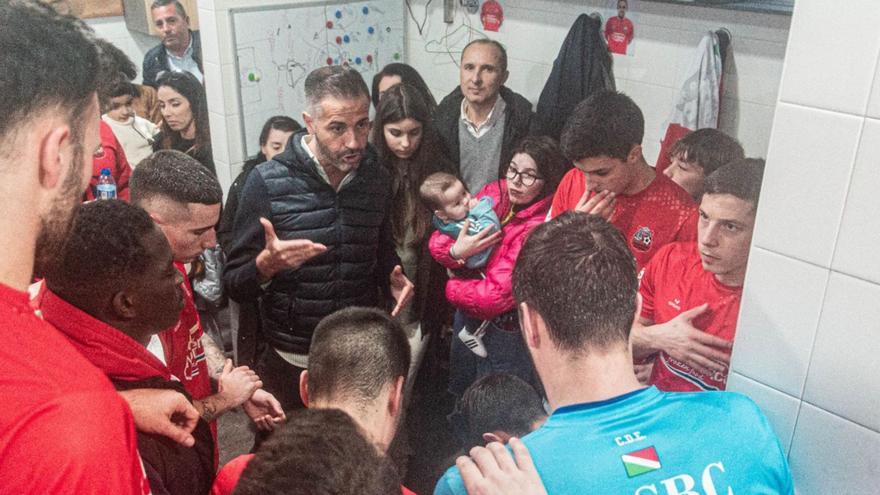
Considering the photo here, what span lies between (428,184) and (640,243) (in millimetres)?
848

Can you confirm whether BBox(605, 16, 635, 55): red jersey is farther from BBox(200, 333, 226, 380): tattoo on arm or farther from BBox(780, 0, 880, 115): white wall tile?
BBox(200, 333, 226, 380): tattoo on arm

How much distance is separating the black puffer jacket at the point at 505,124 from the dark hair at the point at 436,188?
28 centimetres

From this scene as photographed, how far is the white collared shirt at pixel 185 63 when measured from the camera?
3.65 meters

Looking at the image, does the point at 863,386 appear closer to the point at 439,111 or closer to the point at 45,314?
the point at 45,314

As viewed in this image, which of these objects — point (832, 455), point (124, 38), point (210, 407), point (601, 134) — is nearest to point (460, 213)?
point (601, 134)

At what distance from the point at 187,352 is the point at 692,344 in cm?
136

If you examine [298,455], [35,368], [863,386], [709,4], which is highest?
[709,4]

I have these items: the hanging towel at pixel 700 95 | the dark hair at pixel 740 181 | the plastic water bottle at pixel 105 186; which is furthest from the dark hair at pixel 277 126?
the dark hair at pixel 740 181

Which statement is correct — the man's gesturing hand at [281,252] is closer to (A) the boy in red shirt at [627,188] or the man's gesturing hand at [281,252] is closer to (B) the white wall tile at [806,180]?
(A) the boy in red shirt at [627,188]

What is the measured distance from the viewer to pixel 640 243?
2.25 meters

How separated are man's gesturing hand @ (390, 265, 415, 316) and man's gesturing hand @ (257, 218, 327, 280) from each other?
0.33 metres

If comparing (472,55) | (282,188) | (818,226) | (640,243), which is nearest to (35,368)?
(818,226)

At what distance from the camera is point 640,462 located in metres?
1.13

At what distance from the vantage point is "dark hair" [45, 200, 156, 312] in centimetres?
148
